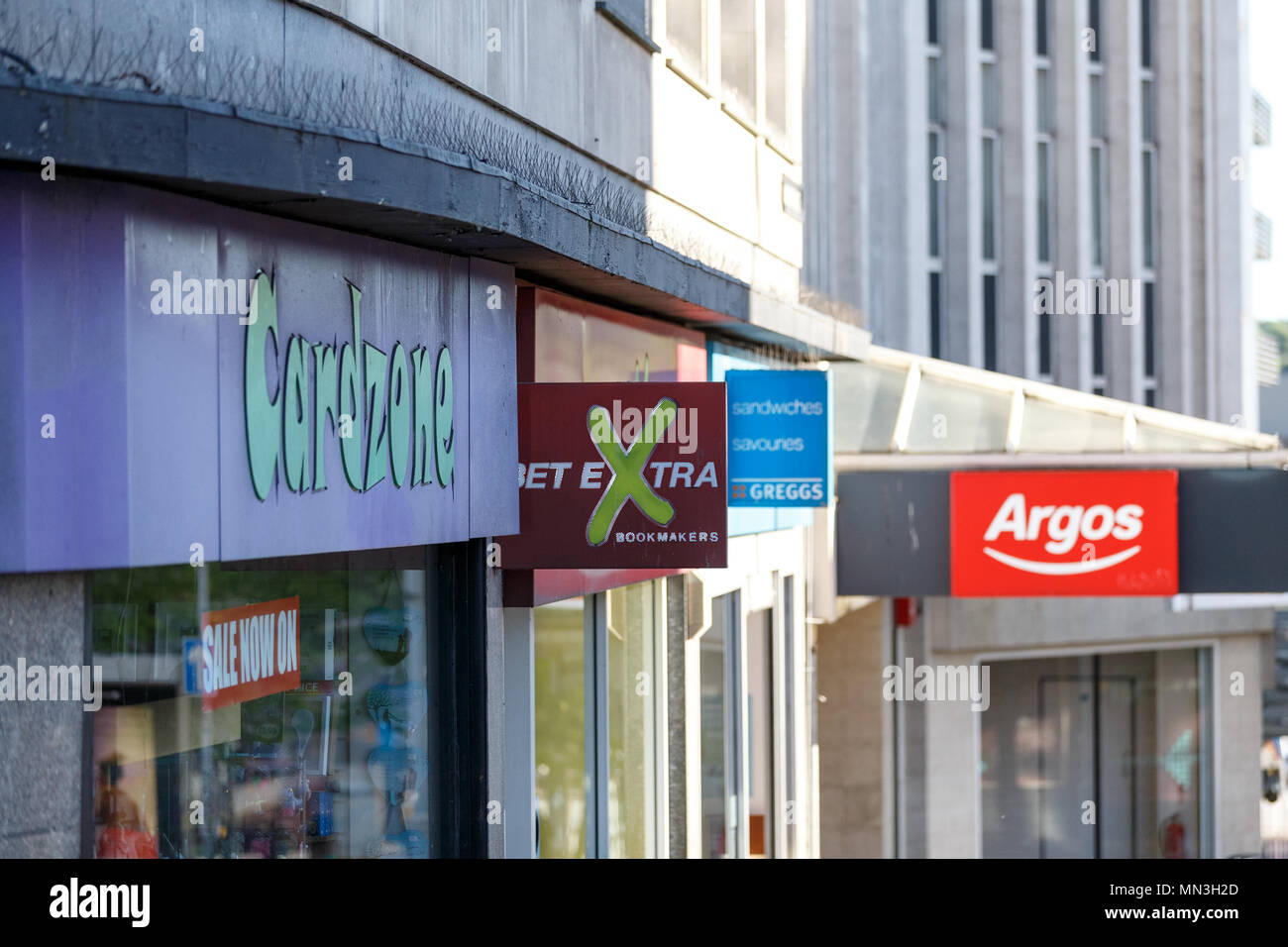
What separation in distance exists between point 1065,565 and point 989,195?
2464 cm

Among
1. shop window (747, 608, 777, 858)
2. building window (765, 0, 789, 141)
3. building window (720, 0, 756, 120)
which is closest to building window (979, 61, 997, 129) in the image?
building window (765, 0, 789, 141)

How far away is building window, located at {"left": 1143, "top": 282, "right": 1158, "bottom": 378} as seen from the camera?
42625mm

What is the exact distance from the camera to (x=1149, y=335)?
140 ft

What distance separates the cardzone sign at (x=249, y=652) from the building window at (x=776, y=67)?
902cm

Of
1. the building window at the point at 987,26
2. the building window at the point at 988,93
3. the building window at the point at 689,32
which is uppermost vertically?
the building window at the point at 987,26

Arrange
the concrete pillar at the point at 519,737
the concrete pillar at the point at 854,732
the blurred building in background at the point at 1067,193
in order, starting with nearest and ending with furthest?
the concrete pillar at the point at 519,737
the concrete pillar at the point at 854,732
the blurred building in background at the point at 1067,193

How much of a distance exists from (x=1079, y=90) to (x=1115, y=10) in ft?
7.19

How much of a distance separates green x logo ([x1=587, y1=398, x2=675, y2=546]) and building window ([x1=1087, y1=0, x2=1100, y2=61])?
3553cm

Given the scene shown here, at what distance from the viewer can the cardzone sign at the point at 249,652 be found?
5832mm

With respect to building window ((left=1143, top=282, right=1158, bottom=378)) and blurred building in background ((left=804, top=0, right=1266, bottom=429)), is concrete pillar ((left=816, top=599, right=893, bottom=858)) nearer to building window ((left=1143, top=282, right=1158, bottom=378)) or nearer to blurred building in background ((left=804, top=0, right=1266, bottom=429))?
blurred building in background ((left=804, top=0, right=1266, bottom=429))

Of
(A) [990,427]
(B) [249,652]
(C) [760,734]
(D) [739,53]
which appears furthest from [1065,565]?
(B) [249,652]

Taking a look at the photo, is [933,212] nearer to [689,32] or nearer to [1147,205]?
[1147,205]

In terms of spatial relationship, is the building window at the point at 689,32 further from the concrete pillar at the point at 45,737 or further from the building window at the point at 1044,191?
the building window at the point at 1044,191

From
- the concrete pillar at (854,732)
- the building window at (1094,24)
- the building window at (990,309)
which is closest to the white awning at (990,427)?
the concrete pillar at (854,732)
